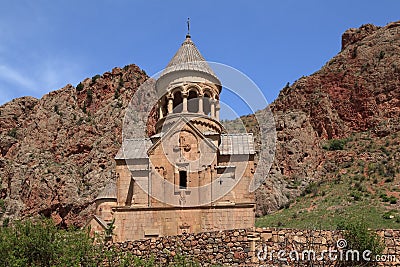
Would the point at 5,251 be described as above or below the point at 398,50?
below

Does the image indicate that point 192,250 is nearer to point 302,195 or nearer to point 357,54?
point 302,195

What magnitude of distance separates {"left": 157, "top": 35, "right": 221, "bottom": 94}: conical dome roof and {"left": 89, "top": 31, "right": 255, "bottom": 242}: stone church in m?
0.32

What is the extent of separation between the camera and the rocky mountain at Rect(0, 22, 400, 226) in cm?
3647

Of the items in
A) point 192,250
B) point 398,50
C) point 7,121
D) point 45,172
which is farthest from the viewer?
point 398,50

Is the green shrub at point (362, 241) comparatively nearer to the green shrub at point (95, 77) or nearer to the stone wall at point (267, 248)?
the stone wall at point (267, 248)

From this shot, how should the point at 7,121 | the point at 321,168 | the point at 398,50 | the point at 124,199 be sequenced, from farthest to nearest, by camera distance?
the point at 398,50 < the point at 7,121 < the point at 321,168 < the point at 124,199

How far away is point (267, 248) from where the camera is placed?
9.37m

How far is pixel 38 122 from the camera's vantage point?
1663 inches

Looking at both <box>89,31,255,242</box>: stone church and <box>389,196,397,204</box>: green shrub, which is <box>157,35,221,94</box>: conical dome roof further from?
<box>389,196,397,204</box>: green shrub

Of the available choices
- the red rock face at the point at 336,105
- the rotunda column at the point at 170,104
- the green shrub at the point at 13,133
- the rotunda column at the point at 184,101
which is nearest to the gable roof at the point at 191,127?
the rotunda column at the point at 184,101

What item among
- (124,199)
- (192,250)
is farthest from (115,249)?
(124,199)

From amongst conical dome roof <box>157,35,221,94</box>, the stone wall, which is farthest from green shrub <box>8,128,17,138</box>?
the stone wall

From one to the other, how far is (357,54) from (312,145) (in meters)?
12.2

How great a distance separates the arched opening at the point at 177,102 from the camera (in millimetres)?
18234
